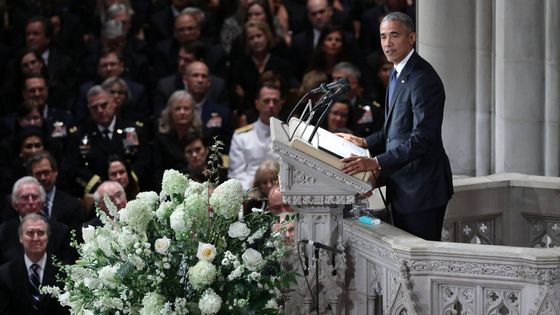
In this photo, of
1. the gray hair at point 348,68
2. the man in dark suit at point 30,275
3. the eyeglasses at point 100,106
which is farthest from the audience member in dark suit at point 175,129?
the man in dark suit at point 30,275

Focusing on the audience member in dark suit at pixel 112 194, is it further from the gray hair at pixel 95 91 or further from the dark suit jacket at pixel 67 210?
the gray hair at pixel 95 91

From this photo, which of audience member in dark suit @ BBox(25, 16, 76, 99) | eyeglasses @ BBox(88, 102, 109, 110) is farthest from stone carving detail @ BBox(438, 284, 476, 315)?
audience member in dark suit @ BBox(25, 16, 76, 99)

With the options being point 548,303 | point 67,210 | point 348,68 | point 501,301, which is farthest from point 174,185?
point 348,68

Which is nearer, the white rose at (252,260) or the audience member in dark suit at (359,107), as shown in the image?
the white rose at (252,260)

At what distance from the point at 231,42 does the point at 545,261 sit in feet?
27.4

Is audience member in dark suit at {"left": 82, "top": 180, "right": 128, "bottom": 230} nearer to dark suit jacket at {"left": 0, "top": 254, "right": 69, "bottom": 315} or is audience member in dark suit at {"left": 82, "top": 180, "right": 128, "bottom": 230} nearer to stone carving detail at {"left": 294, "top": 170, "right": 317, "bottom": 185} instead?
dark suit jacket at {"left": 0, "top": 254, "right": 69, "bottom": 315}

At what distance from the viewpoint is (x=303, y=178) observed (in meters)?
7.43

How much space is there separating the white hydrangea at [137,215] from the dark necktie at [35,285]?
11.4 ft

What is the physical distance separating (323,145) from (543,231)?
1928mm

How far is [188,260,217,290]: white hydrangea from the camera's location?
23.2ft

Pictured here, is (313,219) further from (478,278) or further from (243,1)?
(243,1)

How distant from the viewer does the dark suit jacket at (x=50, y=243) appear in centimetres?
1079

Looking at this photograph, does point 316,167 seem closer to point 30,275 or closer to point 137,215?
point 137,215

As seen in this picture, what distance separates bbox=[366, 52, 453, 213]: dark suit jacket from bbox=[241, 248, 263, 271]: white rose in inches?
29.3
